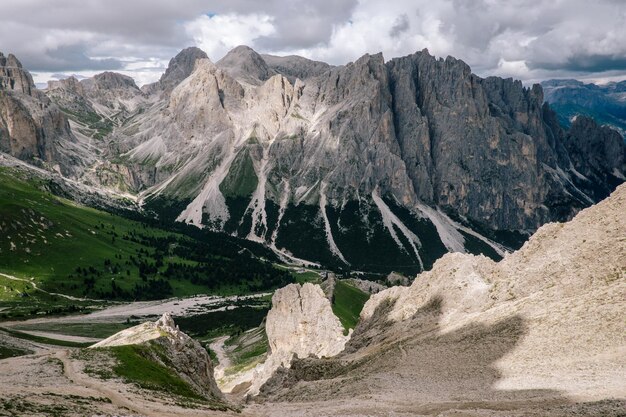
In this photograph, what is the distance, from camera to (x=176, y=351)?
74.1 metres

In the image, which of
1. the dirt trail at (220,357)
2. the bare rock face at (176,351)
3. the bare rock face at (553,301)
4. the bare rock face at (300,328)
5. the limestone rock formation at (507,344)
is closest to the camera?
the limestone rock formation at (507,344)

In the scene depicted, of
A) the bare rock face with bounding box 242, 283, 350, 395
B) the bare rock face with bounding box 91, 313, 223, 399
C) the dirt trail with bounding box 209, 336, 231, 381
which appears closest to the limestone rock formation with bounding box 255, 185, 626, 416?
the bare rock face with bounding box 91, 313, 223, 399

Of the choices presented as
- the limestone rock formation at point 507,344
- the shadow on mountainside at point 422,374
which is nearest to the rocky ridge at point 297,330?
the shadow on mountainside at point 422,374

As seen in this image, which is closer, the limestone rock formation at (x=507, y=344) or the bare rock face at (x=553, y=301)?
the limestone rock formation at (x=507, y=344)

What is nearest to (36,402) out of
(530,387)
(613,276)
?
(530,387)

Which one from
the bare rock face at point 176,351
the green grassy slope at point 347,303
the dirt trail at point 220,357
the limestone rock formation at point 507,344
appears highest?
the limestone rock formation at point 507,344

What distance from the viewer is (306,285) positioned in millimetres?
126500

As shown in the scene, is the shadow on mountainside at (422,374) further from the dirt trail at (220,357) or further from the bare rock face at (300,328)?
the dirt trail at (220,357)

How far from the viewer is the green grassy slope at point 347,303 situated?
146212 mm

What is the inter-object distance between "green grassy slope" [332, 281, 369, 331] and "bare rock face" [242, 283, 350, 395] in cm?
2022

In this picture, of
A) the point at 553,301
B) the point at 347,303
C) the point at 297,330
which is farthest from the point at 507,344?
the point at 347,303

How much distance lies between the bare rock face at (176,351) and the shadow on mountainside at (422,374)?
10.3 meters

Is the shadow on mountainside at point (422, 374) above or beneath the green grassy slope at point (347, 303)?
above

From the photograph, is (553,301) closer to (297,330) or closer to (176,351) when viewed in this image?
(176,351)
